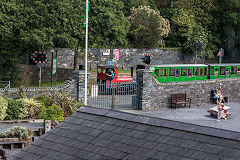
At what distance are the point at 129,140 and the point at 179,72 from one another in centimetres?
2467

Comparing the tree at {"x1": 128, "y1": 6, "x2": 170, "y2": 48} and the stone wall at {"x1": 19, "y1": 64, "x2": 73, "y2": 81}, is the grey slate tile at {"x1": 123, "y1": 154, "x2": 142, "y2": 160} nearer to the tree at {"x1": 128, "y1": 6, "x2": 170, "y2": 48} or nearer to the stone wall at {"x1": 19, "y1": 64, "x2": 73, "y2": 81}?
the stone wall at {"x1": 19, "y1": 64, "x2": 73, "y2": 81}

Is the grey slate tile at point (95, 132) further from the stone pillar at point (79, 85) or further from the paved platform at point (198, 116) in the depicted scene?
the stone pillar at point (79, 85)

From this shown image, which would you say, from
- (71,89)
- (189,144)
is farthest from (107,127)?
(71,89)

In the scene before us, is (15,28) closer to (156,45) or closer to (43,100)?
(43,100)

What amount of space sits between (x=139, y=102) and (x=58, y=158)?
21449 millimetres

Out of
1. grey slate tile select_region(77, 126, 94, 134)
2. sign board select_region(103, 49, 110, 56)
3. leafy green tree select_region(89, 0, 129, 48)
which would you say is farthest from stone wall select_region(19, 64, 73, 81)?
grey slate tile select_region(77, 126, 94, 134)

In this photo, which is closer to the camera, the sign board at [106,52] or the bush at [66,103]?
the bush at [66,103]

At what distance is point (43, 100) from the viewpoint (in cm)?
2994

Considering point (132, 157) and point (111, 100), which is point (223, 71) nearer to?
point (111, 100)

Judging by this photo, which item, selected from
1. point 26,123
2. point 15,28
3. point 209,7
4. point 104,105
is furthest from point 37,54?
point 209,7

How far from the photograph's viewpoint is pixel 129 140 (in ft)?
37.8

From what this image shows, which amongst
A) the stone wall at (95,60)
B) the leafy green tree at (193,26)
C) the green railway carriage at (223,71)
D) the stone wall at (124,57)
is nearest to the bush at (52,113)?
the green railway carriage at (223,71)

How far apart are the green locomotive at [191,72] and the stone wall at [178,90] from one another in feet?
1.97

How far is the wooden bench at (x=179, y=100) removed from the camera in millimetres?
33972
